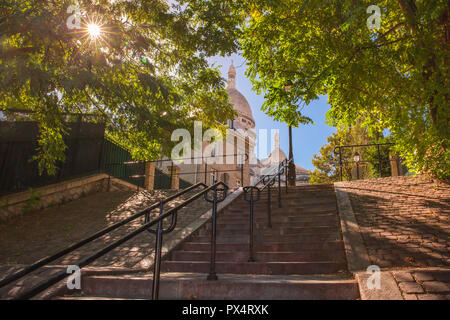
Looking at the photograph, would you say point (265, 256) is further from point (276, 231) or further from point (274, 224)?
point (274, 224)

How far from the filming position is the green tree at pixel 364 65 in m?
Result: 7.40

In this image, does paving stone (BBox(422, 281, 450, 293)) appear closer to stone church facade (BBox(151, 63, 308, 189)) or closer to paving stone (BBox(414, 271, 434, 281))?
paving stone (BBox(414, 271, 434, 281))

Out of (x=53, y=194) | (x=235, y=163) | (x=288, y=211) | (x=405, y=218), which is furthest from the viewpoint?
(x=235, y=163)

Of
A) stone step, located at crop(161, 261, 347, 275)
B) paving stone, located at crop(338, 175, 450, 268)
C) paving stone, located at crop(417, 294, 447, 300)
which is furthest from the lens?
paving stone, located at crop(338, 175, 450, 268)

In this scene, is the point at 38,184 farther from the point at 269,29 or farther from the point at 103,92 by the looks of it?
the point at 269,29

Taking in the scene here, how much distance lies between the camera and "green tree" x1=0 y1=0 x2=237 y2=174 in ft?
27.1

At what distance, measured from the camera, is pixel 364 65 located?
805cm

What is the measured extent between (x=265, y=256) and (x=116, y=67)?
7466mm

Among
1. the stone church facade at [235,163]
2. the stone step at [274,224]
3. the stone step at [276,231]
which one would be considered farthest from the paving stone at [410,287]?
the stone church facade at [235,163]

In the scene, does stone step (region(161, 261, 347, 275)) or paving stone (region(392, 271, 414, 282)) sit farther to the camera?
stone step (region(161, 261, 347, 275))

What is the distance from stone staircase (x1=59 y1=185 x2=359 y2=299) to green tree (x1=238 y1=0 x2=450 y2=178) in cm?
289

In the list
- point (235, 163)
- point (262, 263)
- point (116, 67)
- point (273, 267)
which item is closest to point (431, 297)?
point (273, 267)

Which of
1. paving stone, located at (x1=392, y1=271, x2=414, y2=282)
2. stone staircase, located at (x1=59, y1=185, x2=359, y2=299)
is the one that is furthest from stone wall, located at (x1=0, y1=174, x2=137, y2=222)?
paving stone, located at (x1=392, y1=271, x2=414, y2=282)

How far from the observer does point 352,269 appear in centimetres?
512
